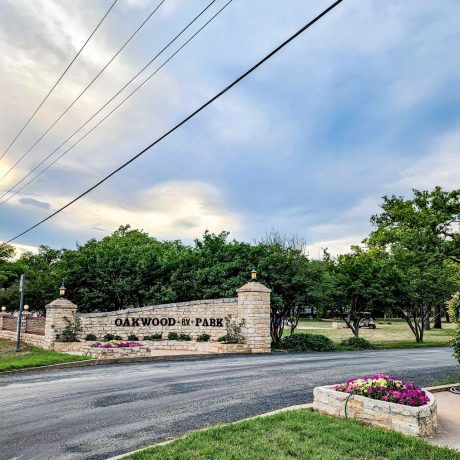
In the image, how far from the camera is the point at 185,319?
63.1 feet

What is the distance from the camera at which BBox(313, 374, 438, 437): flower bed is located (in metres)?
5.71

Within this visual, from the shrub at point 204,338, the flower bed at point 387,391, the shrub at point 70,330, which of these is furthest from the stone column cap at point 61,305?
the flower bed at point 387,391

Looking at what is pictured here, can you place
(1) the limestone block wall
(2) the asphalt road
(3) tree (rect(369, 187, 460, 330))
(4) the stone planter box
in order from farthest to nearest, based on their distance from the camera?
(3) tree (rect(369, 187, 460, 330)) → (1) the limestone block wall → (2) the asphalt road → (4) the stone planter box

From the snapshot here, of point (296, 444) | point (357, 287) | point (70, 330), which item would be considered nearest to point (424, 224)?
point (357, 287)

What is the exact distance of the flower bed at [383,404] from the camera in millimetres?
5707

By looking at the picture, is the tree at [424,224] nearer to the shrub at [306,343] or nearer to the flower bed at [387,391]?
the shrub at [306,343]

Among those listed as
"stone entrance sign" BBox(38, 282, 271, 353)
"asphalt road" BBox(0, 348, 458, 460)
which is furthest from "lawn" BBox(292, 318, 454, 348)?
"asphalt road" BBox(0, 348, 458, 460)

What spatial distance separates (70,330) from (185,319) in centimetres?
488

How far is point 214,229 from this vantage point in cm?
2458

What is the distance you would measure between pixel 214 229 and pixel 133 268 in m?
5.06

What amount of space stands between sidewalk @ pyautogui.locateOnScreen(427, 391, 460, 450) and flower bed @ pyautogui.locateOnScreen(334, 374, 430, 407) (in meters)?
0.43

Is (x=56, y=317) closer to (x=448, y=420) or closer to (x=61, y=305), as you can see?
(x=61, y=305)

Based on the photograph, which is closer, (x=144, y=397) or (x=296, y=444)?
(x=296, y=444)

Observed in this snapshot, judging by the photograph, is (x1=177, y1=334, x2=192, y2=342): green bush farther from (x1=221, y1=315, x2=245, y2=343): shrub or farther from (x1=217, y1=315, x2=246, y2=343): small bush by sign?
(x1=221, y1=315, x2=245, y2=343): shrub
